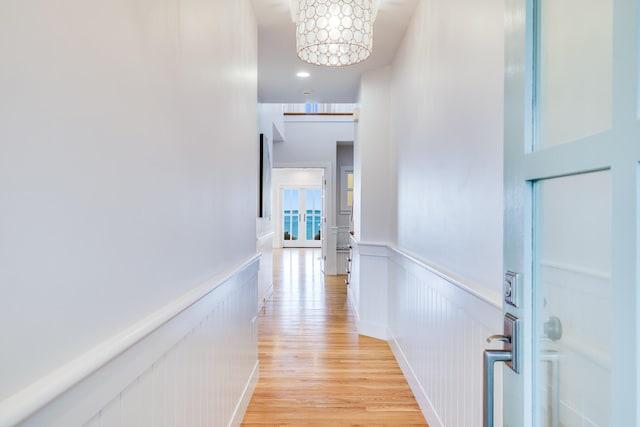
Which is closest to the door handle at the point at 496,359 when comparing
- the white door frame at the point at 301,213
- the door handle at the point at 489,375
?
the door handle at the point at 489,375

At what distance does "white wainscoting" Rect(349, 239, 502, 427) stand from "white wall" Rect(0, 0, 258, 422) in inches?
41.3

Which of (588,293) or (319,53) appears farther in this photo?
(319,53)

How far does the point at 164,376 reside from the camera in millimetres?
1204

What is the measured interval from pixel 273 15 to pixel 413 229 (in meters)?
1.73

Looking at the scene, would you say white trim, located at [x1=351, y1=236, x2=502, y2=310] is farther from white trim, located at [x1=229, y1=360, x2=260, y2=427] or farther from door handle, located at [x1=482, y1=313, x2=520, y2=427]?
white trim, located at [x1=229, y1=360, x2=260, y2=427]

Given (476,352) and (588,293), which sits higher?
(588,293)

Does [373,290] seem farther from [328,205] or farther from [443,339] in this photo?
[328,205]

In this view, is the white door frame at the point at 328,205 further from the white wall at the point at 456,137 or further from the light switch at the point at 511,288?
the light switch at the point at 511,288

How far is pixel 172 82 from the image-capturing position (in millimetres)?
1283

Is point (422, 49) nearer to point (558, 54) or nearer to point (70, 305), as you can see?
point (558, 54)

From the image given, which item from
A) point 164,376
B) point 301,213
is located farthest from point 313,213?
point 164,376

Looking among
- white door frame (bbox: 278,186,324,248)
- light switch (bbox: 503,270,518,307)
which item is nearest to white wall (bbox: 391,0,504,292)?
light switch (bbox: 503,270,518,307)

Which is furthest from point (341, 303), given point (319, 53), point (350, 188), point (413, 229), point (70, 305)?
point (70, 305)

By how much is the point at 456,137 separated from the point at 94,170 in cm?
152
